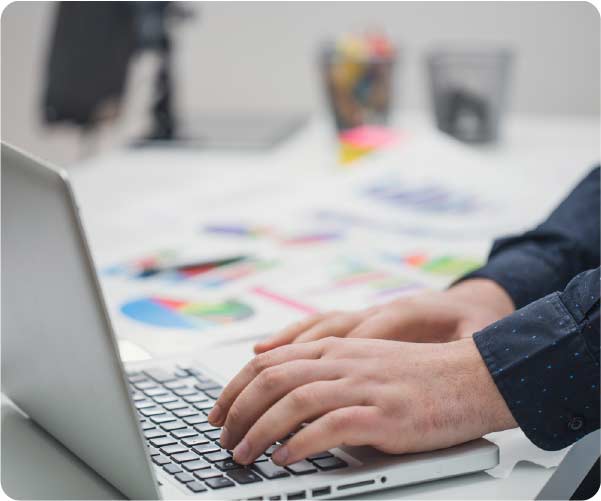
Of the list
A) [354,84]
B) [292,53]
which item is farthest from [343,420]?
[292,53]

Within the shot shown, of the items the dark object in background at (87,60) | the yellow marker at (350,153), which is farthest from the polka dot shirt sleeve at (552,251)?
the dark object in background at (87,60)

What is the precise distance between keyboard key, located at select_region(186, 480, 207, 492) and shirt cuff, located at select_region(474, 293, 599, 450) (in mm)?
218

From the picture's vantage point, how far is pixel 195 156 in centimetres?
179

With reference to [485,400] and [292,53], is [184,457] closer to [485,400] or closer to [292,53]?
[485,400]

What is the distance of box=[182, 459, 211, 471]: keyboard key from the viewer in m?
0.61

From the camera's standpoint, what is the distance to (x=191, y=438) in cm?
65

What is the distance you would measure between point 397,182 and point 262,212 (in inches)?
10.2

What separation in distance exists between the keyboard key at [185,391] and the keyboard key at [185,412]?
0.10 feet

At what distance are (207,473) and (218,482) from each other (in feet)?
0.06

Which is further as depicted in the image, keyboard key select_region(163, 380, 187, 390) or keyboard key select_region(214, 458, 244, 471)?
keyboard key select_region(163, 380, 187, 390)

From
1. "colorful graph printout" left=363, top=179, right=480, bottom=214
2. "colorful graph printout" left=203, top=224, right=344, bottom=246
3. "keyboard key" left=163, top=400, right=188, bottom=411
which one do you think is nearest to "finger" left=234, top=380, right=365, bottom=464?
"keyboard key" left=163, top=400, right=188, bottom=411

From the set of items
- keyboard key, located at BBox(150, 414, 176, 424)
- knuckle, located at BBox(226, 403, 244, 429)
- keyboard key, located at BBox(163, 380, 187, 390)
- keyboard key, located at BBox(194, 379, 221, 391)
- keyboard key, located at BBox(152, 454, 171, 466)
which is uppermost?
knuckle, located at BBox(226, 403, 244, 429)

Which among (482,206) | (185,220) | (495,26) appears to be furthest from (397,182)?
(495,26)

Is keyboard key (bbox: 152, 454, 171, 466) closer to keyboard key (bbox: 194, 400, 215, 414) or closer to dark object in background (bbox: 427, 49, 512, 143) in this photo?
keyboard key (bbox: 194, 400, 215, 414)
